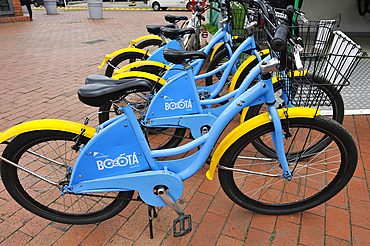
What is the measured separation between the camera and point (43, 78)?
5.42 m

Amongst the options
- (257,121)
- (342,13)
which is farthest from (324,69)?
(342,13)

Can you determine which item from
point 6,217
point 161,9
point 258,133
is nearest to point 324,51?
point 258,133

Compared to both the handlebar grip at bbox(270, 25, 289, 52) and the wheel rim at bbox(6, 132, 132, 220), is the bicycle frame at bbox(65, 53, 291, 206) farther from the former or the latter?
the handlebar grip at bbox(270, 25, 289, 52)

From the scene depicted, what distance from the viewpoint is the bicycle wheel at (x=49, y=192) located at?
1.88 metres

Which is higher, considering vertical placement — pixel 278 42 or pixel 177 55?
pixel 278 42

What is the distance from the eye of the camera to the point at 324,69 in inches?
87.0

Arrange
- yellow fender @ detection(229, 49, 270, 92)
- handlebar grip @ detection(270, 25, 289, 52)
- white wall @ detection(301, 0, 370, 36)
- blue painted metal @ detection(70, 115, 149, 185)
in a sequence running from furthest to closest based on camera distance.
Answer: white wall @ detection(301, 0, 370, 36) < yellow fender @ detection(229, 49, 270, 92) < blue painted metal @ detection(70, 115, 149, 185) < handlebar grip @ detection(270, 25, 289, 52)

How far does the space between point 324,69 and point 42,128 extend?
2.16 meters

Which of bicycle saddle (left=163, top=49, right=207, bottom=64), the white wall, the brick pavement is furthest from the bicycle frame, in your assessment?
the white wall

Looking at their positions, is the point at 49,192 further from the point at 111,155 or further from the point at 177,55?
the point at 177,55

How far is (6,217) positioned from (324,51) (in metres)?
3.17

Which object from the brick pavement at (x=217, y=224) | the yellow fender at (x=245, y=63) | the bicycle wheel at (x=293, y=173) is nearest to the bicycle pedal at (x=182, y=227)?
the brick pavement at (x=217, y=224)

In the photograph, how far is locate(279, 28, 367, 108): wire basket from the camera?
181 centimetres

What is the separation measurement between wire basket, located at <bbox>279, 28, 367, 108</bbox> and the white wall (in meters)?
5.11
